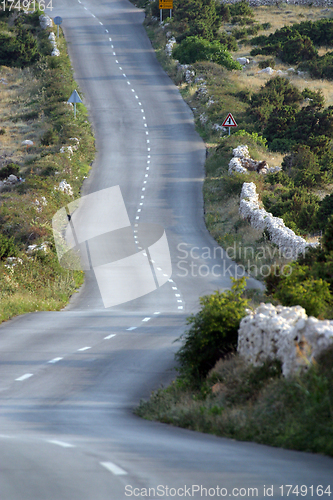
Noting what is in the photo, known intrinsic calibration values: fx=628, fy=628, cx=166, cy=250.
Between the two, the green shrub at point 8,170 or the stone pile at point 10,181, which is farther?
the green shrub at point 8,170

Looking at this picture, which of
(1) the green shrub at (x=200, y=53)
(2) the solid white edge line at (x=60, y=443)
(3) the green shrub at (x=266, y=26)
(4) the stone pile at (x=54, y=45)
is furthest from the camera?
(3) the green shrub at (x=266, y=26)

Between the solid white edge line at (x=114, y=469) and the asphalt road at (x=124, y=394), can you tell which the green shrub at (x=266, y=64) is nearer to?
the asphalt road at (x=124, y=394)

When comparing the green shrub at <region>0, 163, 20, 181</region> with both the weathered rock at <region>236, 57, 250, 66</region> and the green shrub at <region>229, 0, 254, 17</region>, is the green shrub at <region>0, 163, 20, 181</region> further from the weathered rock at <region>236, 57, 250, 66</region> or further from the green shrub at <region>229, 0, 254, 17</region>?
the green shrub at <region>229, 0, 254, 17</region>

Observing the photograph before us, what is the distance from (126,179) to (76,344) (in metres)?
22.3

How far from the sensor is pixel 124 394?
11352mm

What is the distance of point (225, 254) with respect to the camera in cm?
2592

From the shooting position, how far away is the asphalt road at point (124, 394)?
6.02 m

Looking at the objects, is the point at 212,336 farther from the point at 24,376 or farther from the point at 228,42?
the point at 228,42

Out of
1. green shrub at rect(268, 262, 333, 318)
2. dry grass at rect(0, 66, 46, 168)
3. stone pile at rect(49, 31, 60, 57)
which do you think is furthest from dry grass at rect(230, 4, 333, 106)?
green shrub at rect(268, 262, 333, 318)

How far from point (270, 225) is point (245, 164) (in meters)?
9.95

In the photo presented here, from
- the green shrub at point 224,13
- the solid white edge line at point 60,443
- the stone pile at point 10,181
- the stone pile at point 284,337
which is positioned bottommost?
the stone pile at point 10,181

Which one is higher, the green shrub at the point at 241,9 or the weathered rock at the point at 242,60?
the green shrub at the point at 241,9

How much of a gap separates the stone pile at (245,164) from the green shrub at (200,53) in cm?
2295

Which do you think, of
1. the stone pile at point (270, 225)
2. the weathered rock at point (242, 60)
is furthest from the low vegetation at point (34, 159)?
the weathered rock at point (242, 60)
